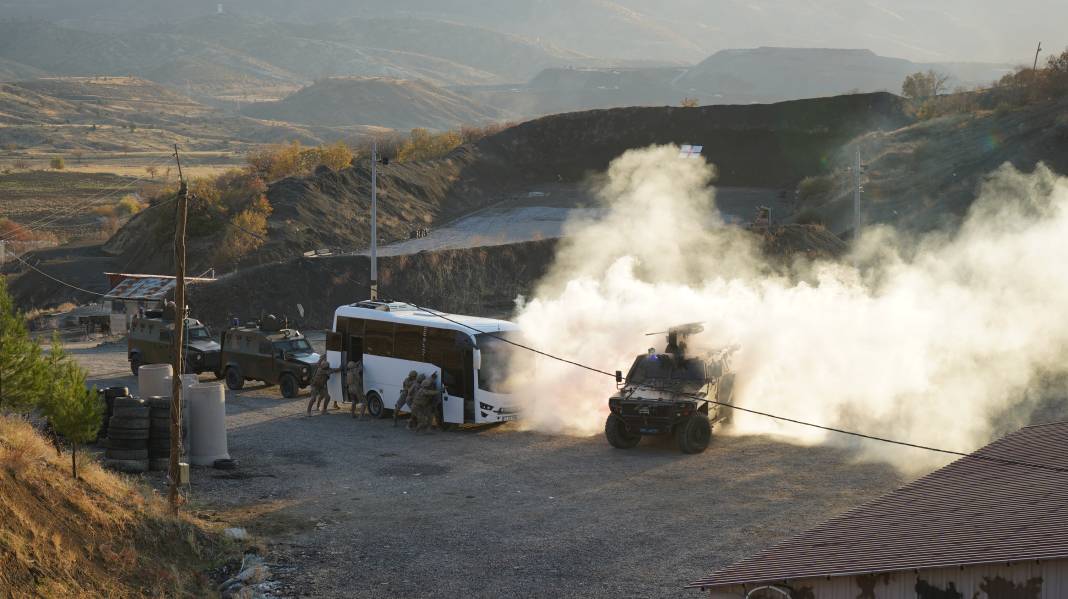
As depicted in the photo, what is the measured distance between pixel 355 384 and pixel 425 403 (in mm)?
2938

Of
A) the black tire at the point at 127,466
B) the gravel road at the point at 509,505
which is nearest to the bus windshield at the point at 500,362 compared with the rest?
the gravel road at the point at 509,505

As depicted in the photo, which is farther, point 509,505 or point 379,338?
point 379,338

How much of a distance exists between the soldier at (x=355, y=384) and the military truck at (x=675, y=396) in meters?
7.35

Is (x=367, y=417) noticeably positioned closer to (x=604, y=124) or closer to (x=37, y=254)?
(x=37, y=254)

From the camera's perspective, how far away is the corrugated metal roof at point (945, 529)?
9906mm

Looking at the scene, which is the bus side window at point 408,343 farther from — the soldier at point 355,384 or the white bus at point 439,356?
the soldier at point 355,384

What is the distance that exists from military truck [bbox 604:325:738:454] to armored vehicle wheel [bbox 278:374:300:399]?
11.4 meters

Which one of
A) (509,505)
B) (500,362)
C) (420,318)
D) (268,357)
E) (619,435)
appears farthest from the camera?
(268,357)

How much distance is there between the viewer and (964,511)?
11.8m

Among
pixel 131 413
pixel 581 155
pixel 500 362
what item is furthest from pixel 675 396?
pixel 581 155

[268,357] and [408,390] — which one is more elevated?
[268,357]

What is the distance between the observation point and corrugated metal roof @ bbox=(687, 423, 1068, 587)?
32.5 ft

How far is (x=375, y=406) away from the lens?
2788cm

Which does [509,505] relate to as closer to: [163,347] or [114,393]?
[114,393]
